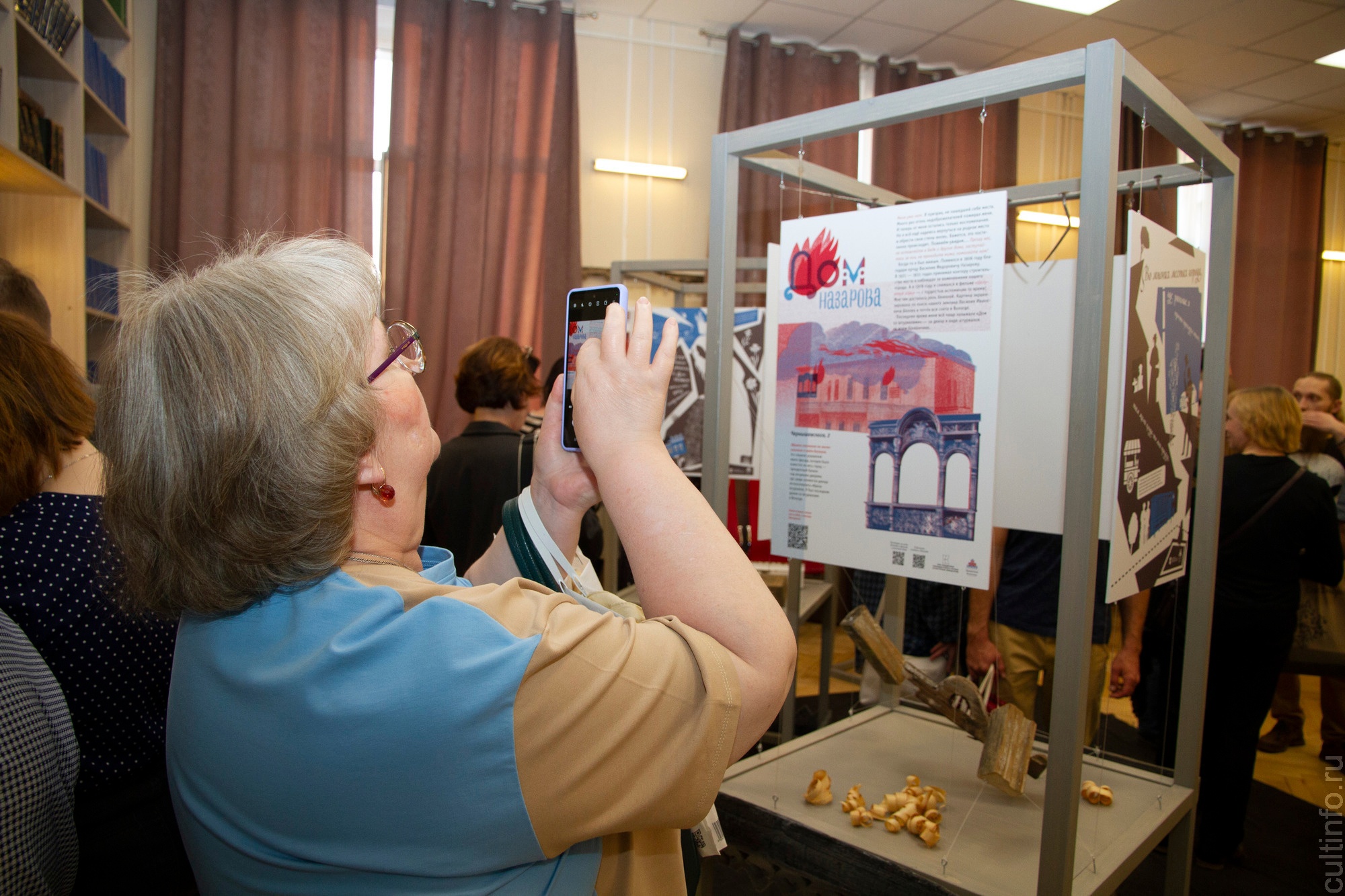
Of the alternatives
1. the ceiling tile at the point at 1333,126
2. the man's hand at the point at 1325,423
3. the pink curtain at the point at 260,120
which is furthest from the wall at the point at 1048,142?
the pink curtain at the point at 260,120

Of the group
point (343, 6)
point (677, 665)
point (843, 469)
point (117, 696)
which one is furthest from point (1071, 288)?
point (343, 6)

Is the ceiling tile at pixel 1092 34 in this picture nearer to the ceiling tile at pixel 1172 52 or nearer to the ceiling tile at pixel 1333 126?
the ceiling tile at pixel 1172 52

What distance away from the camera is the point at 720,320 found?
65.0 inches

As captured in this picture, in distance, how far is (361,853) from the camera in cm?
60

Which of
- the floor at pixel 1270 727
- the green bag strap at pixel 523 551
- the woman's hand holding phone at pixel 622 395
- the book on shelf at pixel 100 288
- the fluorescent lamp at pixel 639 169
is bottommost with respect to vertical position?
the floor at pixel 1270 727

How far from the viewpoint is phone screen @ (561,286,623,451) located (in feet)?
2.87

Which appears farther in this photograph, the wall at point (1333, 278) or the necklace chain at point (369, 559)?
the wall at point (1333, 278)

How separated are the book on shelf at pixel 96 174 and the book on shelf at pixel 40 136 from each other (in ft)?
1.58

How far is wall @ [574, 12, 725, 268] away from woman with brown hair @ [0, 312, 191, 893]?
4045 millimetres

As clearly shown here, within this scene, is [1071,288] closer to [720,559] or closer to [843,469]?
[843,469]

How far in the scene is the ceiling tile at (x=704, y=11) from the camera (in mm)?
4629

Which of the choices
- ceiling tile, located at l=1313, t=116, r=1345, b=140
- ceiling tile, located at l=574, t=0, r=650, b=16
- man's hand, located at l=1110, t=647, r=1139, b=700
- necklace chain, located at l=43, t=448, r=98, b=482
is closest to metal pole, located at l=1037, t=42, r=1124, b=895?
man's hand, located at l=1110, t=647, r=1139, b=700

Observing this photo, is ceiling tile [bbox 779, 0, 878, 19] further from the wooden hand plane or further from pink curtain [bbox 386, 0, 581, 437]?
the wooden hand plane

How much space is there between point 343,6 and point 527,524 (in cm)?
438
